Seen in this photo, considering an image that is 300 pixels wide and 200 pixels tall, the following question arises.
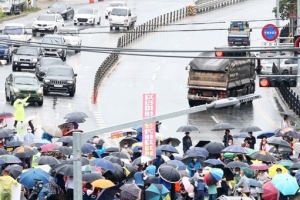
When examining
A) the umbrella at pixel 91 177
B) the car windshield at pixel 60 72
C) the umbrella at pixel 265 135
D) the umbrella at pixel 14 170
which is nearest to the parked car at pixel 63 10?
the car windshield at pixel 60 72

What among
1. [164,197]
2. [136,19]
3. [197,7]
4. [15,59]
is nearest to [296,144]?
[164,197]

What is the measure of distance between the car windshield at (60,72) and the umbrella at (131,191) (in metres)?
27.8

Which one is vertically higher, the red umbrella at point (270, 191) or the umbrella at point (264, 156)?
the umbrella at point (264, 156)

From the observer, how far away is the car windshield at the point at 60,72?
5469 cm

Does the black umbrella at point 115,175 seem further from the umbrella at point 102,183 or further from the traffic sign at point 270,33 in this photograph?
the traffic sign at point 270,33

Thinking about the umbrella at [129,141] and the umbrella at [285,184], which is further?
the umbrella at [129,141]

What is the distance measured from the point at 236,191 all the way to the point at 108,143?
14645 millimetres

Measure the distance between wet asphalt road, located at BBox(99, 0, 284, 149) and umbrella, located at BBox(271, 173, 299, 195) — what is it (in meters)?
16.3

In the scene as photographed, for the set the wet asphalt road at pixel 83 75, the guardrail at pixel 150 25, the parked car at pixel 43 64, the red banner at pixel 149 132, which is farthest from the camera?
the guardrail at pixel 150 25

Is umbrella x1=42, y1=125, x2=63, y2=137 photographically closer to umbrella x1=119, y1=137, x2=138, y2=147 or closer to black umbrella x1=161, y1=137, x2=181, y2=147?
umbrella x1=119, y1=137, x2=138, y2=147

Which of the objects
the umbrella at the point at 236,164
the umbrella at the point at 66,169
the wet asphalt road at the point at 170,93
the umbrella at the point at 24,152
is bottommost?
the wet asphalt road at the point at 170,93

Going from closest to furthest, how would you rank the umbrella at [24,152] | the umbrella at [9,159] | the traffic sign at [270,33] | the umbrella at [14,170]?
the umbrella at [14,170] < the umbrella at [9,159] < the umbrella at [24,152] < the traffic sign at [270,33]

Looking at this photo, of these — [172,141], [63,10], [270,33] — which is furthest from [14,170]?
[63,10]

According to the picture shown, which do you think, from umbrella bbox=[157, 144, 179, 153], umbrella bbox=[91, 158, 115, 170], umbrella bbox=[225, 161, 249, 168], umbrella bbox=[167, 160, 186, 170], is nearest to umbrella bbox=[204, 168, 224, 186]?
umbrella bbox=[167, 160, 186, 170]
